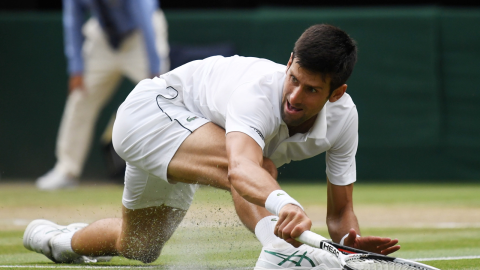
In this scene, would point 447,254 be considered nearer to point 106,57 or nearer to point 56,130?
point 106,57

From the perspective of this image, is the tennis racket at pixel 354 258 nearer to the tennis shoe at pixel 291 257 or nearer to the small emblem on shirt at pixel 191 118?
the tennis shoe at pixel 291 257

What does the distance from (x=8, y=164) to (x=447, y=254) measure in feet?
27.8

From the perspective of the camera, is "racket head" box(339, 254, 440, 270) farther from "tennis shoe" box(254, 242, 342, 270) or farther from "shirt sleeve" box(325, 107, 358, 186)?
"shirt sleeve" box(325, 107, 358, 186)

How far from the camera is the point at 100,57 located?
9047 millimetres

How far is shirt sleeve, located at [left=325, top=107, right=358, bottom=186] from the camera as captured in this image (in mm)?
3906

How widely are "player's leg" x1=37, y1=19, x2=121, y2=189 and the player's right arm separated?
6.00 m

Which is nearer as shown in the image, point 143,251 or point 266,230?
point 266,230

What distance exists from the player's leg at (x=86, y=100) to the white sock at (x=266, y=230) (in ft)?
19.7

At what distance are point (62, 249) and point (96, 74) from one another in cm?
477

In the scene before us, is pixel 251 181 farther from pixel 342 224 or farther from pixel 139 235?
pixel 139 235

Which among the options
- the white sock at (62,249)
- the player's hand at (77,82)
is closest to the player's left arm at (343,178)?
the white sock at (62,249)

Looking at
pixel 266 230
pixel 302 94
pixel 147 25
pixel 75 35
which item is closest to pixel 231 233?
pixel 266 230

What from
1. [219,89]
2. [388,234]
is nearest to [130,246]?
[219,89]

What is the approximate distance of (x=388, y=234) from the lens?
606 cm
